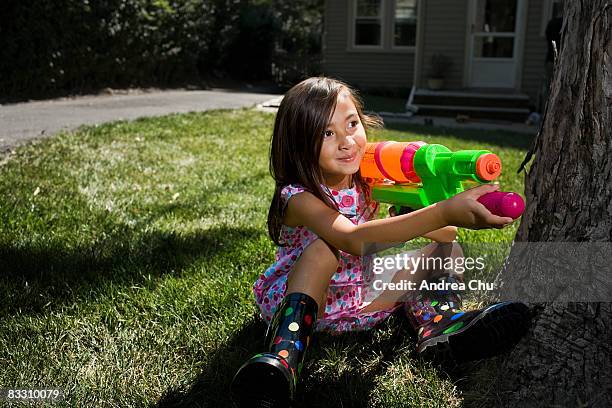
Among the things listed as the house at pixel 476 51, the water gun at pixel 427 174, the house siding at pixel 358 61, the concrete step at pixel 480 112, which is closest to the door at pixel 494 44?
the house at pixel 476 51

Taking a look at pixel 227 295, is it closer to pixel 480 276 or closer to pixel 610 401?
pixel 480 276

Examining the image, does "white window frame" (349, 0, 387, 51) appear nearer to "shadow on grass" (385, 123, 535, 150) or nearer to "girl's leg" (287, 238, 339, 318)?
"shadow on grass" (385, 123, 535, 150)

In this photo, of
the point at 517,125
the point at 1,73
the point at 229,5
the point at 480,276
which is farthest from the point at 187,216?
the point at 229,5

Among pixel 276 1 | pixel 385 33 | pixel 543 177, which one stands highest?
pixel 276 1

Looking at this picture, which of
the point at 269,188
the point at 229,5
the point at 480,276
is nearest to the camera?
the point at 480,276

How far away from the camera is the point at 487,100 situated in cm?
1148

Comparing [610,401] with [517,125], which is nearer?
[610,401]

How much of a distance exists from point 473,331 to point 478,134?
6804mm

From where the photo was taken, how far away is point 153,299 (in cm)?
252

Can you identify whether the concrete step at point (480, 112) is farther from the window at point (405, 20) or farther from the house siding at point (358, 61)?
the window at point (405, 20)

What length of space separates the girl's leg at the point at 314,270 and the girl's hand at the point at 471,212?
48cm

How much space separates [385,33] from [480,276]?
40.9 feet

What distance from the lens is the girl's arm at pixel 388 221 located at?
4.98ft

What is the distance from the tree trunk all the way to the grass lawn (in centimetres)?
20
